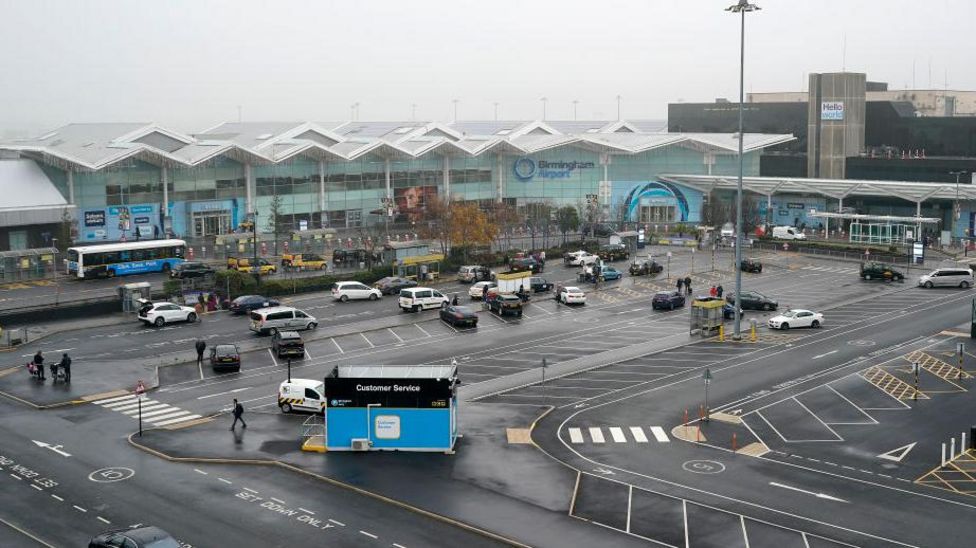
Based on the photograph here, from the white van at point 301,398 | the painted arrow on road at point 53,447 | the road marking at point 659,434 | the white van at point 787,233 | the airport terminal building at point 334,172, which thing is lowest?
the road marking at point 659,434

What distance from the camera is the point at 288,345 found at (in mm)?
46688

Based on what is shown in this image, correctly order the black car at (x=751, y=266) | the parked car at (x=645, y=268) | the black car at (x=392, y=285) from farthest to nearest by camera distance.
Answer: the black car at (x=751, y=266)
the parked car at (x=645, y=268)
the black car at (x=392, y=285)

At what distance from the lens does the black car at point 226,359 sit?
4416cm

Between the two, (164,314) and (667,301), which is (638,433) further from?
(164,314)

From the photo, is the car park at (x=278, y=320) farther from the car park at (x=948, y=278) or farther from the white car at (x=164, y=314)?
the car park at (x=948, y=278)

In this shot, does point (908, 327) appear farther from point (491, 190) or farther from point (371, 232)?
point (491, 190)

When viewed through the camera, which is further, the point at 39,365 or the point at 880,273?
the point at 880,273

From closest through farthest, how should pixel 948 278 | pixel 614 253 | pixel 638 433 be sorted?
pixel 638 433 < pixel 948 278 < pixel 614 253

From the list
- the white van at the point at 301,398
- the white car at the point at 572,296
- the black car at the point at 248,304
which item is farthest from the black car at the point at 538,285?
the white van at the point at 301,398

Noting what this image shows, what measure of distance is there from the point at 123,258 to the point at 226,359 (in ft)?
92.5

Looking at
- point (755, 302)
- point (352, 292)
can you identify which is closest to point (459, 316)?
point (352, 292)

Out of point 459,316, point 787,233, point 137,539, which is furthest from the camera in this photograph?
point 787,233

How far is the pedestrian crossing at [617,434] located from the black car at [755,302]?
24656mm

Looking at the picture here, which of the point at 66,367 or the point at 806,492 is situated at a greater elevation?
the point at 66,367
